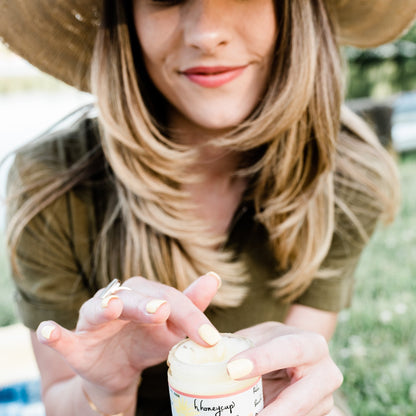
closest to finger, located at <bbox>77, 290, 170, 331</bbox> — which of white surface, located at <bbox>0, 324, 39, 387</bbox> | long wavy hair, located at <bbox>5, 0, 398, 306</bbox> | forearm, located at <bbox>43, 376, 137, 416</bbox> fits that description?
forearm, located at <bbox>43, 376, 137, 416</bbox>

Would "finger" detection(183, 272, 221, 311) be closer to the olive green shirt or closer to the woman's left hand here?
the woman's left hand

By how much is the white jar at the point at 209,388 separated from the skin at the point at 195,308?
29 mm

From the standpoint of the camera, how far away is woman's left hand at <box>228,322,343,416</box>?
872 millimetres

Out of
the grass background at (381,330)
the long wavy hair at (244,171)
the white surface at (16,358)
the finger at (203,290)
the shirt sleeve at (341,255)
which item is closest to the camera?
the finger at (203,290)

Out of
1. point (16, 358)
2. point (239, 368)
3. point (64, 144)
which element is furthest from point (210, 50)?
point (16, 358)

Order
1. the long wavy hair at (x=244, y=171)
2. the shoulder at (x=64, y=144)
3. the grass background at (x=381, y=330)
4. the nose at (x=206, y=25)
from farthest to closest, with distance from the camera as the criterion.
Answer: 1. the grass background at (x=381, y=330)
2. the shoulder at (x=64, y=144)
3. the long wavy hair at (x=244, y=171)
4. the nose at (x=206, y=25)

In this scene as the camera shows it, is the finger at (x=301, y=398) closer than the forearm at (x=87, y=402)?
Yes

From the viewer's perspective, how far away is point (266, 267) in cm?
158

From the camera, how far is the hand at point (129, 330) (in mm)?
903

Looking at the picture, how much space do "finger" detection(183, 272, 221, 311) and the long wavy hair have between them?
46 cm

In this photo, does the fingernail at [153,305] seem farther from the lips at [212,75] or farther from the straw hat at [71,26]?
the straw hat at [71,26]

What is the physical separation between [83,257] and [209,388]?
31.2 inches

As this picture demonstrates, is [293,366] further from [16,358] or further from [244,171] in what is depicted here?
[16,358]

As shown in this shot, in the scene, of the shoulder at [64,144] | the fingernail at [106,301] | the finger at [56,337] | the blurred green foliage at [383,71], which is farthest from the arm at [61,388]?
the blurred green foliage at [383,71]
